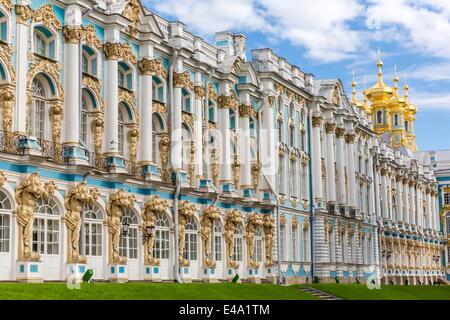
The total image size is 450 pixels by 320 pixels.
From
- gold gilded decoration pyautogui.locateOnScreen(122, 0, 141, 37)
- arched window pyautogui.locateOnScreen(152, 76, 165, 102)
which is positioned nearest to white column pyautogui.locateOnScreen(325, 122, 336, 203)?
arched window pyautogui.locateOnScreen(152, 76, 165, 102)

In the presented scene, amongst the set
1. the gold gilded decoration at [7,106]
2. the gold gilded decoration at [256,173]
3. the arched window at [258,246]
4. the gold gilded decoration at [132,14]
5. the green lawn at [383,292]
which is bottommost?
the green lawn at [383,292]

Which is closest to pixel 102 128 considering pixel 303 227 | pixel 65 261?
pixel 65 261

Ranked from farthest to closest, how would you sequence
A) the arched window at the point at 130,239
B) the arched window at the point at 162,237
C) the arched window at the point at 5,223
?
the arched window at the point at 162,237 < the arched window at the point at 130,239 < the arched window at the point at 5,223

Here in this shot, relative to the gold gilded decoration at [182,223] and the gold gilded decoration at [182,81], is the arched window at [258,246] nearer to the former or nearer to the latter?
the gold gilded decoration at [182,223]

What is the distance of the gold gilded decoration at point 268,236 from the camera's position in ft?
146

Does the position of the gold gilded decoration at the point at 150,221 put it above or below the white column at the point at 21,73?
below

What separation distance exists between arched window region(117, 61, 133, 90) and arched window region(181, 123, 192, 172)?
15.0ft

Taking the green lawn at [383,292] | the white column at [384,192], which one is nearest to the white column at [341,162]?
the green lawn at [383,292]

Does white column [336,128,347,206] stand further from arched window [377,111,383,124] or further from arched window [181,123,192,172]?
arched window [377,111,383,124]

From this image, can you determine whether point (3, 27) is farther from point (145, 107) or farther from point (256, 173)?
point (256, 173)

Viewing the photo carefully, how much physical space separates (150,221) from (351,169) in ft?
89.8

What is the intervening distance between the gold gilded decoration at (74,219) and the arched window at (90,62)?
495 cm

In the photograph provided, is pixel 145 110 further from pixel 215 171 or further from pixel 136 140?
pixel 215 171

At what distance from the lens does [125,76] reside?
3462 centimetres
